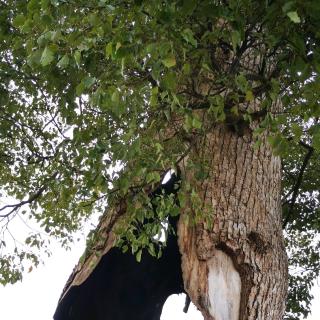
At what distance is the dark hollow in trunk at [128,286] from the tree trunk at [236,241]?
1.15m

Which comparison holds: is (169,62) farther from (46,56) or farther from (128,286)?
(128,286)

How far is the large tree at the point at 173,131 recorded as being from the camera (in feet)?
7.20

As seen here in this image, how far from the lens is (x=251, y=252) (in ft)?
10.9

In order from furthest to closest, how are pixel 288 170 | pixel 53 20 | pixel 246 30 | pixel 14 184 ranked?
pixel 288 170 < pixel 14 184 < pixel 246 30 < pixel 53 20

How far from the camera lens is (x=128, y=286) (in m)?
5.01

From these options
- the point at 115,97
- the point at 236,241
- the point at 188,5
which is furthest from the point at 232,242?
the point at 188,5

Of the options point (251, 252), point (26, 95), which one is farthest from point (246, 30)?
point (26, 95)

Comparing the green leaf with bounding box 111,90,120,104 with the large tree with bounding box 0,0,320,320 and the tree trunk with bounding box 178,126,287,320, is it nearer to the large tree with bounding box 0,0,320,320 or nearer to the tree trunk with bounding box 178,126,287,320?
the large tree with bounding box 0,0,320,320

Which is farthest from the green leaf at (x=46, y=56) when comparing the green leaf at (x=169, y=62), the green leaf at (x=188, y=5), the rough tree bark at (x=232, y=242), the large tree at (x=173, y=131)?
the rough tree bark at (x=232, y=242)

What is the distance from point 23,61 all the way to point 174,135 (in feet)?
4.92

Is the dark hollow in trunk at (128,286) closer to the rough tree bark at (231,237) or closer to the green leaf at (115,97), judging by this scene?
the rough tree bark at (231,237)

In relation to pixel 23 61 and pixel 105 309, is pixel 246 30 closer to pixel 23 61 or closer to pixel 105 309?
pixel 23 61

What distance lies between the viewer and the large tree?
7.20 feet

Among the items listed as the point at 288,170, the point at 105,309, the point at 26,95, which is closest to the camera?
the point at 105,309
